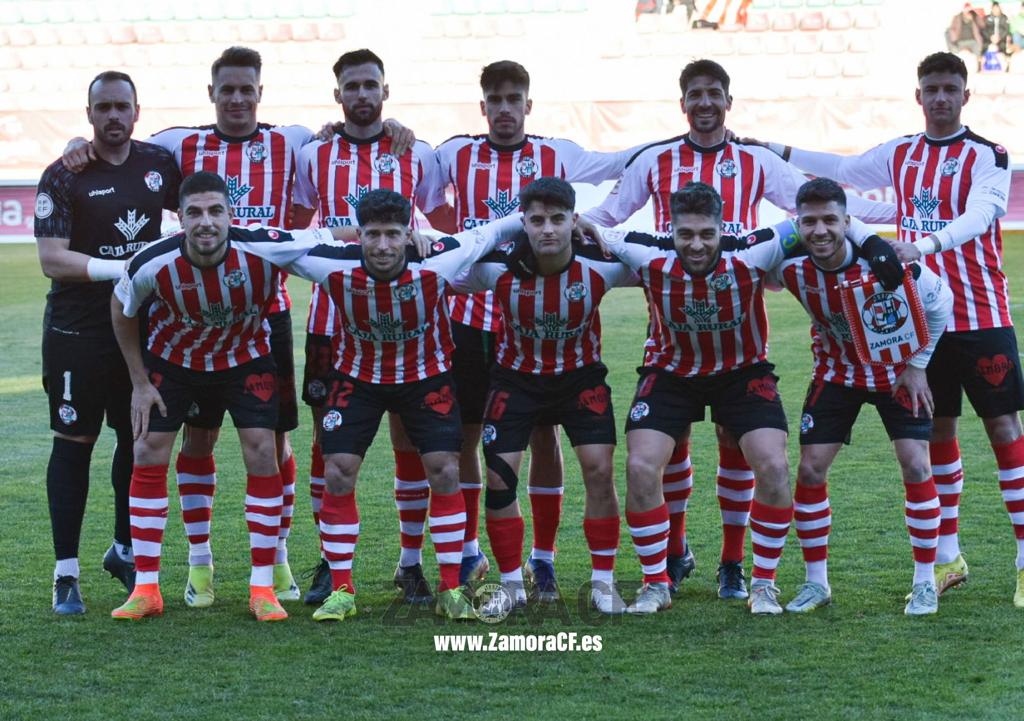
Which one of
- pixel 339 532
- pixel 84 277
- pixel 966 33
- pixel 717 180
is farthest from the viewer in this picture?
pixel 966 33

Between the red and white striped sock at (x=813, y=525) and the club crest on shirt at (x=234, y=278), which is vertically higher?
the club crest on shirt at (x=234, y=278)

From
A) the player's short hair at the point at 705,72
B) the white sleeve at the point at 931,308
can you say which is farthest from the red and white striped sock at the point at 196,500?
the white sleeve at the point at 931,308

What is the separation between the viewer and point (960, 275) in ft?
16.1

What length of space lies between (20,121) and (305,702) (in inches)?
717

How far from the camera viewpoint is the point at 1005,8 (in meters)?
21.7

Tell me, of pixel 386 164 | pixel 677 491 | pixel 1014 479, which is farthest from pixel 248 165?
pixel 1014 479

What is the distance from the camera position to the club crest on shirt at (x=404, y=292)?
15.1ft

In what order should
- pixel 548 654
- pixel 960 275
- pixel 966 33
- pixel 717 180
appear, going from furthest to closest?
pixel 966 33 < pixel 717 180 < pixel 960 275 < pixel 548 654

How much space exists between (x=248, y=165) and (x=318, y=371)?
792mm

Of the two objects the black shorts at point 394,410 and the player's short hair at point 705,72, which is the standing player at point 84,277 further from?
the player's short hair at point 705,72

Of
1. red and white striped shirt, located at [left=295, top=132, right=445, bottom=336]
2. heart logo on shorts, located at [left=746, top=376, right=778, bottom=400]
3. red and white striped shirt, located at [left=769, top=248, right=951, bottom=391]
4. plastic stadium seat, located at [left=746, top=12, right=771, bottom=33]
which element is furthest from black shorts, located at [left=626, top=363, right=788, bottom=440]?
plastic stadium seat, located at [left=746, top=12, right=771, bottom=33]

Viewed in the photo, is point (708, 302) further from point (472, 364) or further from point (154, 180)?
point (154, 180)

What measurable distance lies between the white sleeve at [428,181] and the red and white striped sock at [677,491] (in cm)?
129

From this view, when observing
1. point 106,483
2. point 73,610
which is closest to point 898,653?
point 73,610
